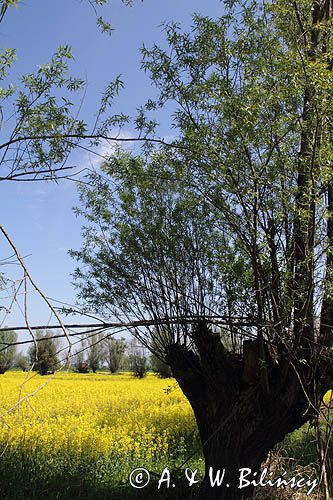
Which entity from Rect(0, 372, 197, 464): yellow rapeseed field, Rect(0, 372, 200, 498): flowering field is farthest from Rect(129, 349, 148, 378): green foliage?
Rect(0, 372, 200, 498): flowering field

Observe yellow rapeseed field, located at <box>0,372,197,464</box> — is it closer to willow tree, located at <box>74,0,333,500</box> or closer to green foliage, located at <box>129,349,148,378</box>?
willow tree, located at <box>74,0,333,500</box>

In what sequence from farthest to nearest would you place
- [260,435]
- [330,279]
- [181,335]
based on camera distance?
[181,335] → [260,435] → [330,279]

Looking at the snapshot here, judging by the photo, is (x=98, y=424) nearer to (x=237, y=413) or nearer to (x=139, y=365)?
(x=237, y=413)

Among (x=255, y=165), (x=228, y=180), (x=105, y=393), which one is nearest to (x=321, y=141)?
(x=255, y=165)

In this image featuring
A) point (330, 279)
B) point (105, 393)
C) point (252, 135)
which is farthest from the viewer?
point (105, 393)

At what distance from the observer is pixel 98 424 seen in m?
10.8

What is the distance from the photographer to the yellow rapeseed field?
26.7 ft

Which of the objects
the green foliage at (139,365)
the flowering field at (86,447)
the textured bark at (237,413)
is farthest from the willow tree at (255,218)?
the green foliage at (139,365)

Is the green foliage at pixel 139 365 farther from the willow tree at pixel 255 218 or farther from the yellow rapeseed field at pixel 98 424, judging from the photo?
the willow tree at pixel 255 218

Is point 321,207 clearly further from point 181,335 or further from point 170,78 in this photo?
point 181,335

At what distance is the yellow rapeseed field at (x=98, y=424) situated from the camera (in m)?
8.12

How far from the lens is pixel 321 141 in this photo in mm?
4531

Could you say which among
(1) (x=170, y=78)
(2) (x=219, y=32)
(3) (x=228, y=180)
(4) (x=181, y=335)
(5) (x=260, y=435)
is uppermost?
(2) (x=219, y=32)

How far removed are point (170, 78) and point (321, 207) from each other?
1935 mm
